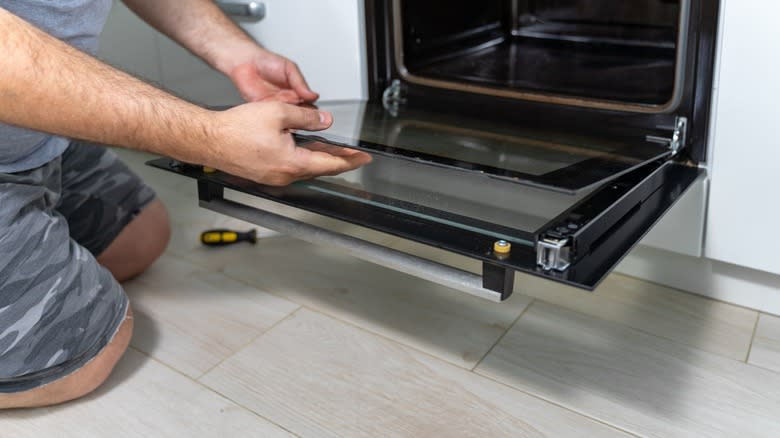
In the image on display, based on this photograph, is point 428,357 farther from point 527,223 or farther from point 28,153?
point 28,153

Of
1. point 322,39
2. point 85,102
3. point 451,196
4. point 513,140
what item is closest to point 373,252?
point 451,196

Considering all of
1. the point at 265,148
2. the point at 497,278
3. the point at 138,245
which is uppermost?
the point at 265,148

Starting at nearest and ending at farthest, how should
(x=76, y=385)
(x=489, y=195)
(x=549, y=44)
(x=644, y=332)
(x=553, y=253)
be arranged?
(x=553, y=253) < (x=489, y=195) < (x=76, y=385) < (x=644, y=332) < (x=549, y=44)

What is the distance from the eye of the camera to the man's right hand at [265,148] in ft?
2.47

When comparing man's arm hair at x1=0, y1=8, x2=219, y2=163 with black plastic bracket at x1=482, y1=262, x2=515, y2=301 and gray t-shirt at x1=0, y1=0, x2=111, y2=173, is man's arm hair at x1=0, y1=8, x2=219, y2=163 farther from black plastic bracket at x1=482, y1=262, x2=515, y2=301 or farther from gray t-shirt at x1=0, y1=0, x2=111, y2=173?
black plastic bracket at x1=482, y1=262, x2=515, y2=301

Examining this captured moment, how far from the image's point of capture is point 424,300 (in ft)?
3.59

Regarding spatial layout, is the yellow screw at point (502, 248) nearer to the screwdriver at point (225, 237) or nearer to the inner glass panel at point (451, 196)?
the inner glass panel at point (451, 196)

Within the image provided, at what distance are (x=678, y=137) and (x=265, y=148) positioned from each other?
Answer: 0.48 m

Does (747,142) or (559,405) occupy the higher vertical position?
(747,142)

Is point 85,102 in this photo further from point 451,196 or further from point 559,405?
point 559,405

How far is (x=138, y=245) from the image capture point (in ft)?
3.79

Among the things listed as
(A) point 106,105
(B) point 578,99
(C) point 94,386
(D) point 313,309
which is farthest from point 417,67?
(C) point 94,386

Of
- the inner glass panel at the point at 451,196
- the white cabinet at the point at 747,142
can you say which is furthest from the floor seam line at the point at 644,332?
the inner glass panel at the point at 451,196

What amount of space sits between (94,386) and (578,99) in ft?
2.27
